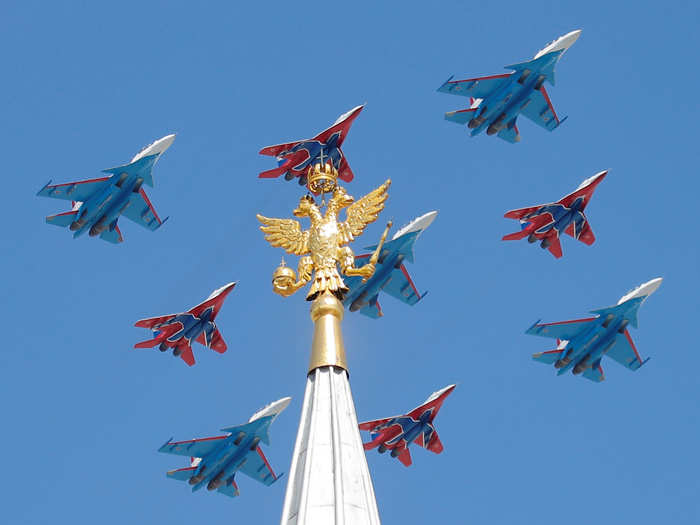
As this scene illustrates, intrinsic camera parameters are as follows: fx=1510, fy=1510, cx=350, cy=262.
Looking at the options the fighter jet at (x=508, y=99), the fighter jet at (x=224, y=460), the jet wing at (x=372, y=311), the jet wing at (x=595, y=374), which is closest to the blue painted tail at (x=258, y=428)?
the fighter jet at (x=224, y=460)

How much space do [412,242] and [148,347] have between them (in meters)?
10.1

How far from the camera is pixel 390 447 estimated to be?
44969 mm

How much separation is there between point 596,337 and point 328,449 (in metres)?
22.9

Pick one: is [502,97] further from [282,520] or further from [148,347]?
[282,520]

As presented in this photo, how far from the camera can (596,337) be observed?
5241 cm

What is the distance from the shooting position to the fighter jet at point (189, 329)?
47.4 metres

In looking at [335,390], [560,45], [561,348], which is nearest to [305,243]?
[335,390]

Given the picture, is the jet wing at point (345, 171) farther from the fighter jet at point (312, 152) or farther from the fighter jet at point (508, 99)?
the fighter jet at point (508, 99)

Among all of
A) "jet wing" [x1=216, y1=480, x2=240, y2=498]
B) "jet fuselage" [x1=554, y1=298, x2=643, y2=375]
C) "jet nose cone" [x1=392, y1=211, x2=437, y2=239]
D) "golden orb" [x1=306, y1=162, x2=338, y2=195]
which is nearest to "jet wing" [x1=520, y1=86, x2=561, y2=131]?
"jet nose cone" [x1=392, y1=211, x2=437, y2=239]

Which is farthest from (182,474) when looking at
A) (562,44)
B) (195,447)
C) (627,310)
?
(562,44)

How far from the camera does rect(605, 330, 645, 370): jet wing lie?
172 ft

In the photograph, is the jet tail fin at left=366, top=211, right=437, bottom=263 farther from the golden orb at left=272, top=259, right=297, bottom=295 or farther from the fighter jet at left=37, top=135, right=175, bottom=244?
the golden orb at left=272, top=259, right=297, bottom=295

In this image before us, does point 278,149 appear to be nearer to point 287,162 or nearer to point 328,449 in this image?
point 287,162

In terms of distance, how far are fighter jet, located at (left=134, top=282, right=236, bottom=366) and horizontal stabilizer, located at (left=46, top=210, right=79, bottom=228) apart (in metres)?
9.49
